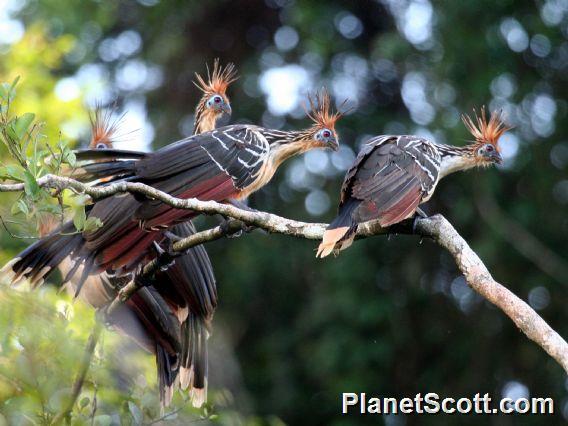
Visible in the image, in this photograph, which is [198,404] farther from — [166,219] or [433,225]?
[433,225]

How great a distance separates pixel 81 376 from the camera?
372 cm

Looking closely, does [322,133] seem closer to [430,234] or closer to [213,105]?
[213,105]

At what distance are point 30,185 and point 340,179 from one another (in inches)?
276

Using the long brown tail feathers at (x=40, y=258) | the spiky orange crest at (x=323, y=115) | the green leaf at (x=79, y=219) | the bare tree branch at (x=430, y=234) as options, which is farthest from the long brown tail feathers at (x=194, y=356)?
the green leaf at (x=79, y=219)

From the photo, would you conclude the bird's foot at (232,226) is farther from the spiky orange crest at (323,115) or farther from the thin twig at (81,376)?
the spiky orange crest at (323,115)

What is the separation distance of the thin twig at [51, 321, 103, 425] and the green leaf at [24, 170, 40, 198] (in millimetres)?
625

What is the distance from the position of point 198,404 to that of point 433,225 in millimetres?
1779

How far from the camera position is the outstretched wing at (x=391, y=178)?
423cm

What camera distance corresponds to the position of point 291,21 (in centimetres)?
1098

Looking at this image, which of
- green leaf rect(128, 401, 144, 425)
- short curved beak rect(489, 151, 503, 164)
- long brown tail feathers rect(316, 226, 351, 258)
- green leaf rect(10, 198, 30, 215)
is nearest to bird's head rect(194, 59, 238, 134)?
short curved beak rect(489, 151, 503, 164)

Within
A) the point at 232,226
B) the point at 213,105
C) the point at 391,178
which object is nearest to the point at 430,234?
the point at 391,178

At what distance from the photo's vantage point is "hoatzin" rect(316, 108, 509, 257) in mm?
4116

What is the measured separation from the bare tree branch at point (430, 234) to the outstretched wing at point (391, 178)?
0.30 feet

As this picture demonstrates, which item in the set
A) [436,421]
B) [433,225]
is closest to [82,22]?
[436,421]
